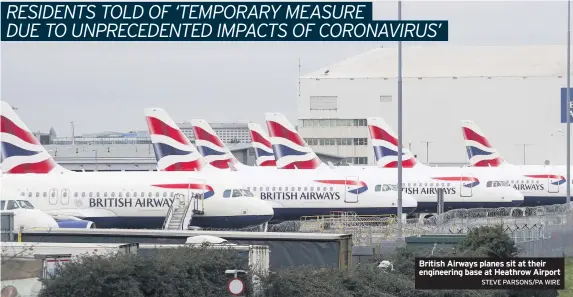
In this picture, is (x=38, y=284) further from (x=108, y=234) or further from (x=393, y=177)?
(x=393, y=177)

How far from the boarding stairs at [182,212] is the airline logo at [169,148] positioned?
45.4ft

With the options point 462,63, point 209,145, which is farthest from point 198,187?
point 462,63

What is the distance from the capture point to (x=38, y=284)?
22.1 meters

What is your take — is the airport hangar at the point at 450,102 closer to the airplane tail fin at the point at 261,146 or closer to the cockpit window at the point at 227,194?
the airplane tail fin at the point at 261,146

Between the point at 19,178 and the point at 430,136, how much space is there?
9397 cm

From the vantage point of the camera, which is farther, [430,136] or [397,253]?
[430,136]

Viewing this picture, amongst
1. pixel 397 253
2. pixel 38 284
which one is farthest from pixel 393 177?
pixel 38 284

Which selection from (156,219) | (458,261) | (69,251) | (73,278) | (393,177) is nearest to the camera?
(73,278)

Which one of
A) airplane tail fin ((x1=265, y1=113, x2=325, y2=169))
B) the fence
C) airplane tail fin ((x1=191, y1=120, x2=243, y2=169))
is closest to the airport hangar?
airplane tail fin ((x1=191, y1=120, x2=243, y2=169))

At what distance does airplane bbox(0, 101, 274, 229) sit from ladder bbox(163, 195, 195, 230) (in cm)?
18

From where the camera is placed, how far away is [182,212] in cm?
5684

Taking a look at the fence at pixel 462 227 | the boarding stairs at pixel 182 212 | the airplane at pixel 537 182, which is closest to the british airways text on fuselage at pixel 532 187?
the airplane at pixel 537 182

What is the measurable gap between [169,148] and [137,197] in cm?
1379

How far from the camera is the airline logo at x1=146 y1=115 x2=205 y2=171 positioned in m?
72.1
